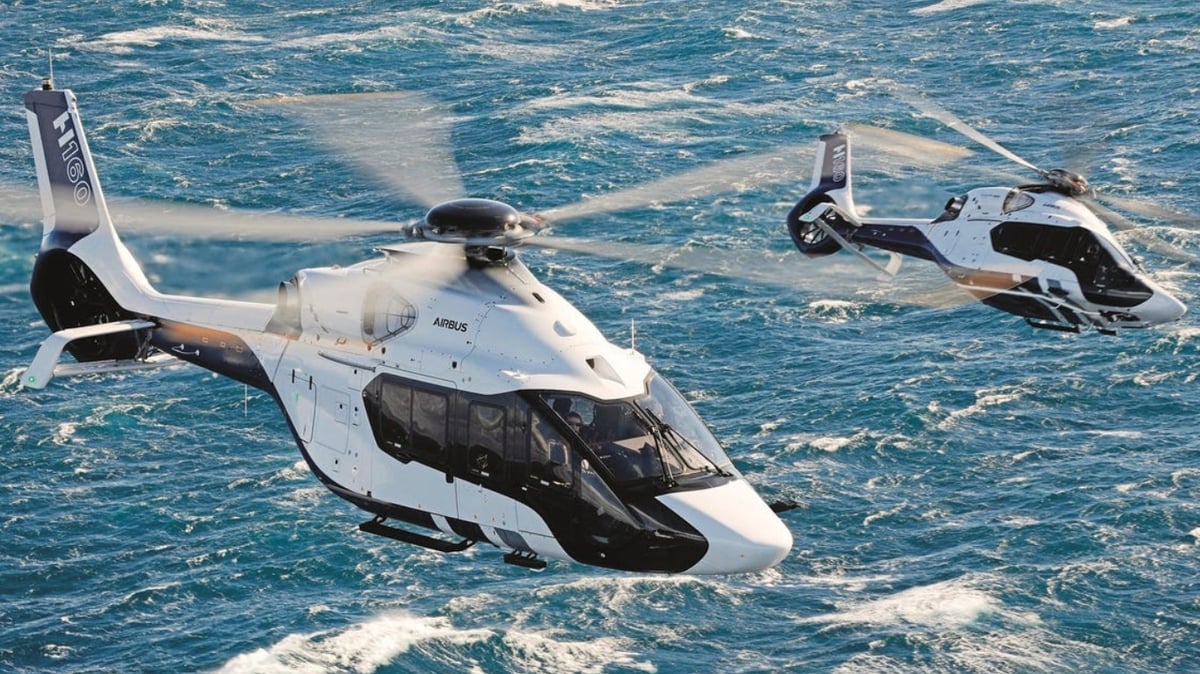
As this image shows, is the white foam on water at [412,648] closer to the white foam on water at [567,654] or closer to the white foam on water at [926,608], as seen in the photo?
the white foam on water at [567,654]

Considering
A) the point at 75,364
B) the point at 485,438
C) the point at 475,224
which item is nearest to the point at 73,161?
the point at 75,364

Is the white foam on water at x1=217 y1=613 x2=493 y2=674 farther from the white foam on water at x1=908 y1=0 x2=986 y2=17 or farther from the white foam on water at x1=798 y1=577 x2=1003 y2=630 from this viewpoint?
the white foam on water at x1=908 y1=0 x2=986 y2=17

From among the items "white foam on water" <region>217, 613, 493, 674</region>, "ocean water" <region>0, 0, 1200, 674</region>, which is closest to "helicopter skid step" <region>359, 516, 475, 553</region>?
"ocean water" <region>0, 0, 1200, 674</region>

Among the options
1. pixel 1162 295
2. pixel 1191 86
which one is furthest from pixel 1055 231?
pixel 1191 86

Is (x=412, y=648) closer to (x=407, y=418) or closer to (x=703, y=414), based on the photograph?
(x=703, y=414)

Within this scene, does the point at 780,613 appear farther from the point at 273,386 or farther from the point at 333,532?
the point at 273,386

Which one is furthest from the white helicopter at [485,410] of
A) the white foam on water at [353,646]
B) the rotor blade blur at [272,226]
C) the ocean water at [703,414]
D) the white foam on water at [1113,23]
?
the white foam on water at [1113,23]
